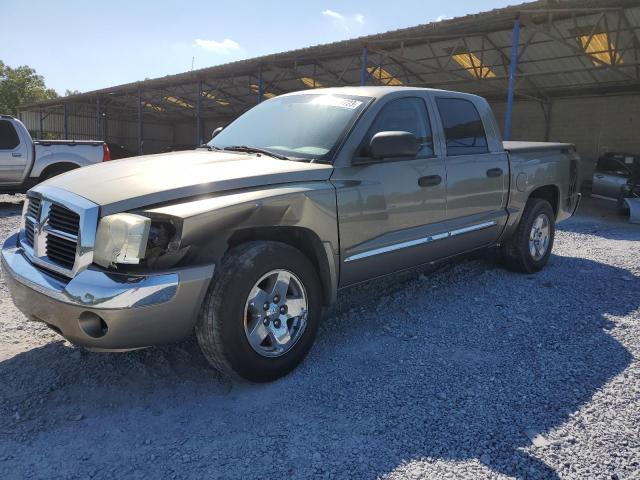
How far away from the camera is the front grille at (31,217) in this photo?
10.1 ft

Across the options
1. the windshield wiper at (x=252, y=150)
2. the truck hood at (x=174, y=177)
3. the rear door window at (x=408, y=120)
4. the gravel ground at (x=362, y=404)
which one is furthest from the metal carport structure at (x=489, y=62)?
the truck hood at (x=174, y=177)

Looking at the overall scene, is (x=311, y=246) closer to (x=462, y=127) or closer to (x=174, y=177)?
(x=174, y=177)

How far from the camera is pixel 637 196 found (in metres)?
12.1

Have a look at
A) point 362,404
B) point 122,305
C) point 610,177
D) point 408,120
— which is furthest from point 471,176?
point 610,177

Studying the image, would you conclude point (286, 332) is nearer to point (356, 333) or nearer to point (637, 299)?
point (356, 333)

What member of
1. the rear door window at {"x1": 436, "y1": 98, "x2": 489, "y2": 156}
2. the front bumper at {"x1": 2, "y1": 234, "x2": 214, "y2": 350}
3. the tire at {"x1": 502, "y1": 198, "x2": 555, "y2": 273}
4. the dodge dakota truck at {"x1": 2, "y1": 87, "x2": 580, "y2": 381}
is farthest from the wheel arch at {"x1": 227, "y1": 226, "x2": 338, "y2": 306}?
the tire at {"x1": 502, "y1": 198, "x2": 555, "y2": 273}

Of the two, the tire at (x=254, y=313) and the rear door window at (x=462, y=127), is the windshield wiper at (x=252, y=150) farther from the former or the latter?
the rear door window at (x=462, y=127)

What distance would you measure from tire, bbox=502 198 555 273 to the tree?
5607cm

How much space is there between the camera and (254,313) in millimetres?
2885

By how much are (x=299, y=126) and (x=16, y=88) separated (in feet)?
193

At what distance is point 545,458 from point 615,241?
7027 mm

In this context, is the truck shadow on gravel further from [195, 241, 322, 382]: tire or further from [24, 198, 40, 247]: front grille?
[24, 198, 40, 247]: front grille

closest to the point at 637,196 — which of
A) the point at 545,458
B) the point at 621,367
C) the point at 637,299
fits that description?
the point at 637,299

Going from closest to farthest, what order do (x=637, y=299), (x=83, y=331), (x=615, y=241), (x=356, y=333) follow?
(x=83, y=331), (x=356, y=333), (x=637, y=299), (x=615, y=241)
